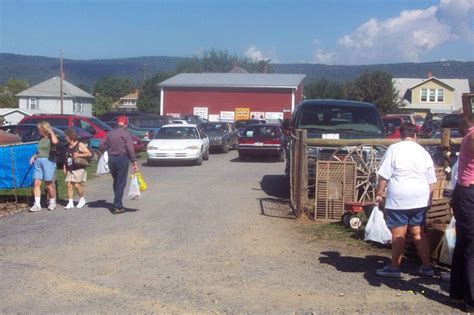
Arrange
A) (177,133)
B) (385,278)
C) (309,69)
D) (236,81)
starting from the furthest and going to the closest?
(309,69) → (236,81) → (177,133) → (385,278)

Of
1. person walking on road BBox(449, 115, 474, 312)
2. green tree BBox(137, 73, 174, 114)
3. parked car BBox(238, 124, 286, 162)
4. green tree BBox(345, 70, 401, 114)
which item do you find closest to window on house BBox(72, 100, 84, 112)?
green tree BBox(137, 73, 174, 114)

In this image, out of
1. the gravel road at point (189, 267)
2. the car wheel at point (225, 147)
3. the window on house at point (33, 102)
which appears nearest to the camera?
the gravel road at point (189, 267)

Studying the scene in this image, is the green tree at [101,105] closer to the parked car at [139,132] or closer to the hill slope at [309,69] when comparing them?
the hill slope at [309,69]

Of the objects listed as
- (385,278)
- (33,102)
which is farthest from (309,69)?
(385,278)

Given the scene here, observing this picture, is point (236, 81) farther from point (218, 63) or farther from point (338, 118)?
point (218, 63)

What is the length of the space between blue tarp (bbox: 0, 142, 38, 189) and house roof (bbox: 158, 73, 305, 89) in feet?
164

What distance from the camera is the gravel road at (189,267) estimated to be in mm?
6570

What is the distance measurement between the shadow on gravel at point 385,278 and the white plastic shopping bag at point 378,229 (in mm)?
344

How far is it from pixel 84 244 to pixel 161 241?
106 centimetres

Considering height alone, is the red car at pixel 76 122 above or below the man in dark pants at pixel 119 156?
above

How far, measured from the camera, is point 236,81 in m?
66.5

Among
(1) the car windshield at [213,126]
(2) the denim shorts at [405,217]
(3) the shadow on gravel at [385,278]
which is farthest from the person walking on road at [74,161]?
(1) the car windshield at [213,126]

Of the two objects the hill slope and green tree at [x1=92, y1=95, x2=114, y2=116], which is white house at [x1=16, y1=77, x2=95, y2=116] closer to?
green tree at [x1=92, y1=95, x2=114, y2=116]

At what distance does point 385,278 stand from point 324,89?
273 feet
